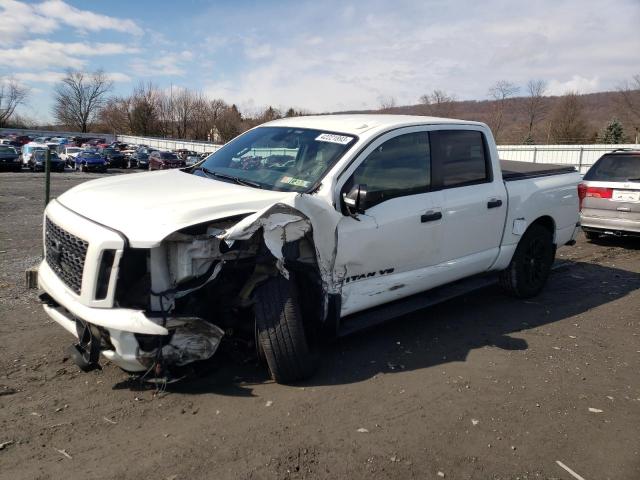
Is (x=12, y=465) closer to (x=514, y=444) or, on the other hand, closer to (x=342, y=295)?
(x=342, y=295)

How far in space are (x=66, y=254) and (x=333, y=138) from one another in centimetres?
220

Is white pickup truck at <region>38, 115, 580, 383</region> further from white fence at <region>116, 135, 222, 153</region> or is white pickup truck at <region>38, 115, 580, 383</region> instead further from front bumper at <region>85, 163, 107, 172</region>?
white fence at <region>116, 135, 222, 153</region>

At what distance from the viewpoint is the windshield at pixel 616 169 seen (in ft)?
28.9

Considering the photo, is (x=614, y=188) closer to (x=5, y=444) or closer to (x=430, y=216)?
(x=430, y=216)

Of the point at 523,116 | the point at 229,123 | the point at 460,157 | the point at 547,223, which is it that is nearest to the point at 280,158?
the point at 460,157

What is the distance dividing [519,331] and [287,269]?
2668 millimetres

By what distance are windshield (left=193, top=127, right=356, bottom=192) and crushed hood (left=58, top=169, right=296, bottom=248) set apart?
23cm

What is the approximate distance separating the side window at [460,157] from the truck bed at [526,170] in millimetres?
466

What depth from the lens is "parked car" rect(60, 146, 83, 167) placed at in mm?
36938

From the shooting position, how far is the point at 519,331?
5047 millimetres

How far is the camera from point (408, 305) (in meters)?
4.52

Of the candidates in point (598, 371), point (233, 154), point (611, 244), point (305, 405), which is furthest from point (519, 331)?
point (611, 244)

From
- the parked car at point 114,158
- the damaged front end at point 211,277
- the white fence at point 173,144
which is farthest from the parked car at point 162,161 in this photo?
the damaged front end at point 211,277

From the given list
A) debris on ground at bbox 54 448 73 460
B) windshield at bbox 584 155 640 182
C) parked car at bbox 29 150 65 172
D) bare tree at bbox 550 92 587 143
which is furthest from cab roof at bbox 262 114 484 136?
bare tree at bbox 550 92 587 143
